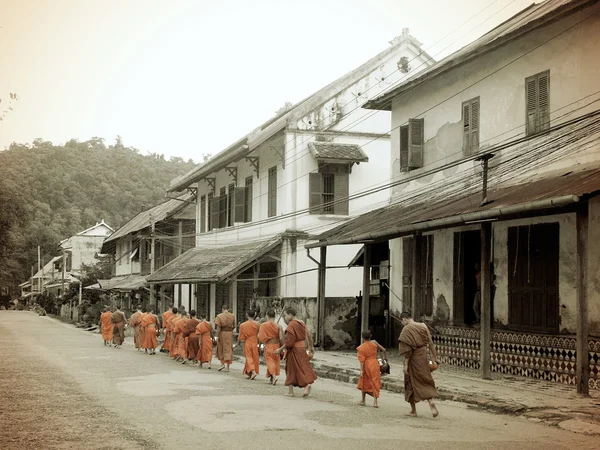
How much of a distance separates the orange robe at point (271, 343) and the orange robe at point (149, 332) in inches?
435

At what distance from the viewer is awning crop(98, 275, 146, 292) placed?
43.8 m

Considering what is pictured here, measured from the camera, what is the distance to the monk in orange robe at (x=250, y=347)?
17.6m

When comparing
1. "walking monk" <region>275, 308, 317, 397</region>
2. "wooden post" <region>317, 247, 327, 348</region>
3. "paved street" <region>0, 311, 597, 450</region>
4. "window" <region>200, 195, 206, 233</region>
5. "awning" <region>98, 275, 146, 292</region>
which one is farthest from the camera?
"awning" <region>98, 275, 146, 292</region>

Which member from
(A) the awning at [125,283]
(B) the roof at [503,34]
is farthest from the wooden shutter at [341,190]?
(A) the awning at [125,283]

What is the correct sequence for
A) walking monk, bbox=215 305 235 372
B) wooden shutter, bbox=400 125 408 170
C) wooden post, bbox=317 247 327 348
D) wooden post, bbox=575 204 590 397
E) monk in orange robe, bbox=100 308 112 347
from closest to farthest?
wooden post, bbox=575 204 590 397 < walking monk, bbox=215 305 235 372 < wooden shutter, bbox=400 125 408 170 < wooden post, bbox=317 247 327 348 < monk in orange robe, bbox=100 308 112 347

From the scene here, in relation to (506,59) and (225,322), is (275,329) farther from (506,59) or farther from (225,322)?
(506,59)

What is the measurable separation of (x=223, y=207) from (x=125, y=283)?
14583 mm

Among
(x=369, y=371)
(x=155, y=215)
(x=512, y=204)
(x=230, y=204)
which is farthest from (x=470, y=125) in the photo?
(x=155, y=215)

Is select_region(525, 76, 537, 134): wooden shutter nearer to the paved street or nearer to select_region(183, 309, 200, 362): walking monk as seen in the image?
the paved street

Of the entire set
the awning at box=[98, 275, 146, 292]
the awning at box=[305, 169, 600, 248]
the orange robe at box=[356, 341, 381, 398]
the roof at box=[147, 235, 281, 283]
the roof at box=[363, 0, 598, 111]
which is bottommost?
the orange robe at box=[356, 341, 381, 398]

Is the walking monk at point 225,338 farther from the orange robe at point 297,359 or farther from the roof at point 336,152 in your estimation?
the roof at point 336,152

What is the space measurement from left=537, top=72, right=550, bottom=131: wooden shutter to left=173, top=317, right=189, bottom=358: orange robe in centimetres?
1156

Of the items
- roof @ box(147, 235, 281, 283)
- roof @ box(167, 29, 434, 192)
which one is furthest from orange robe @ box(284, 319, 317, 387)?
roof @ box(167, 29, 434, 192)

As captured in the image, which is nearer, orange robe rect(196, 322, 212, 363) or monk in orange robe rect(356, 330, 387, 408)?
monk in orange robe rect(356, 330, 387, 408)
